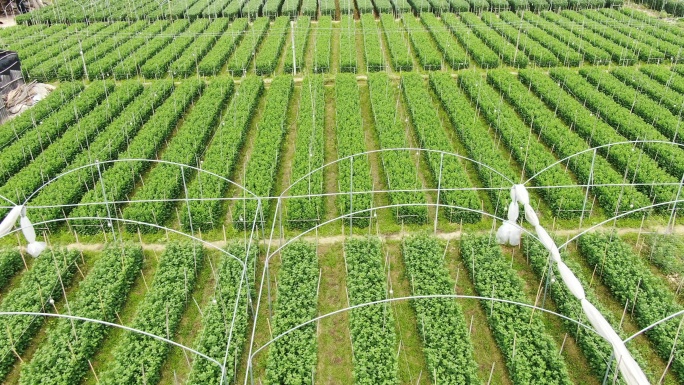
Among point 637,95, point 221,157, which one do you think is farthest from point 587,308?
point 637,95

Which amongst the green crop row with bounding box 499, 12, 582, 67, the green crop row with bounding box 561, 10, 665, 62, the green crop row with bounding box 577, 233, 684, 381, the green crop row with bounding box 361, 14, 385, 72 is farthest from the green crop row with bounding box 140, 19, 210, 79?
the green crop row with bounding box 561, 10, 665, 62

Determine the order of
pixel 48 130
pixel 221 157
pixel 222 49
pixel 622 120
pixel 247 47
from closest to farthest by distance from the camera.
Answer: pixel 221 157
pixel 48 130
pixel 622 120
pixel 222 49
pixel 247 47

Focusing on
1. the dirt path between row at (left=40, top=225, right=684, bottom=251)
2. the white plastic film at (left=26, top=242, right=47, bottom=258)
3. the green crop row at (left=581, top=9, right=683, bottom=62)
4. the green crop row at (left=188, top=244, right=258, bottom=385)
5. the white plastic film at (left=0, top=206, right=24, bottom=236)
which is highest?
the green crop row at (left=581, top=9, right=683, bottom=62)

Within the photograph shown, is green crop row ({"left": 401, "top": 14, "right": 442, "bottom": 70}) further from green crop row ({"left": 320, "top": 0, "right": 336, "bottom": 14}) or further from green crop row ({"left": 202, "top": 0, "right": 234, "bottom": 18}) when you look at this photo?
green crop row ({"left": 202, "top": 0, "right": 234, "bottom": 18})

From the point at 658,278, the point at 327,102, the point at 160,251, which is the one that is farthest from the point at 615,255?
the point at 327,102

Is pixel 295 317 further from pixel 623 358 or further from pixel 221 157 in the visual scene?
pixel 221 157

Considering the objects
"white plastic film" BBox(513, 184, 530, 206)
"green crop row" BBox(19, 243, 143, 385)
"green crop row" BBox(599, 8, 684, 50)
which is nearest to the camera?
"green crop row" BBox(19, 243, 143, 385)
